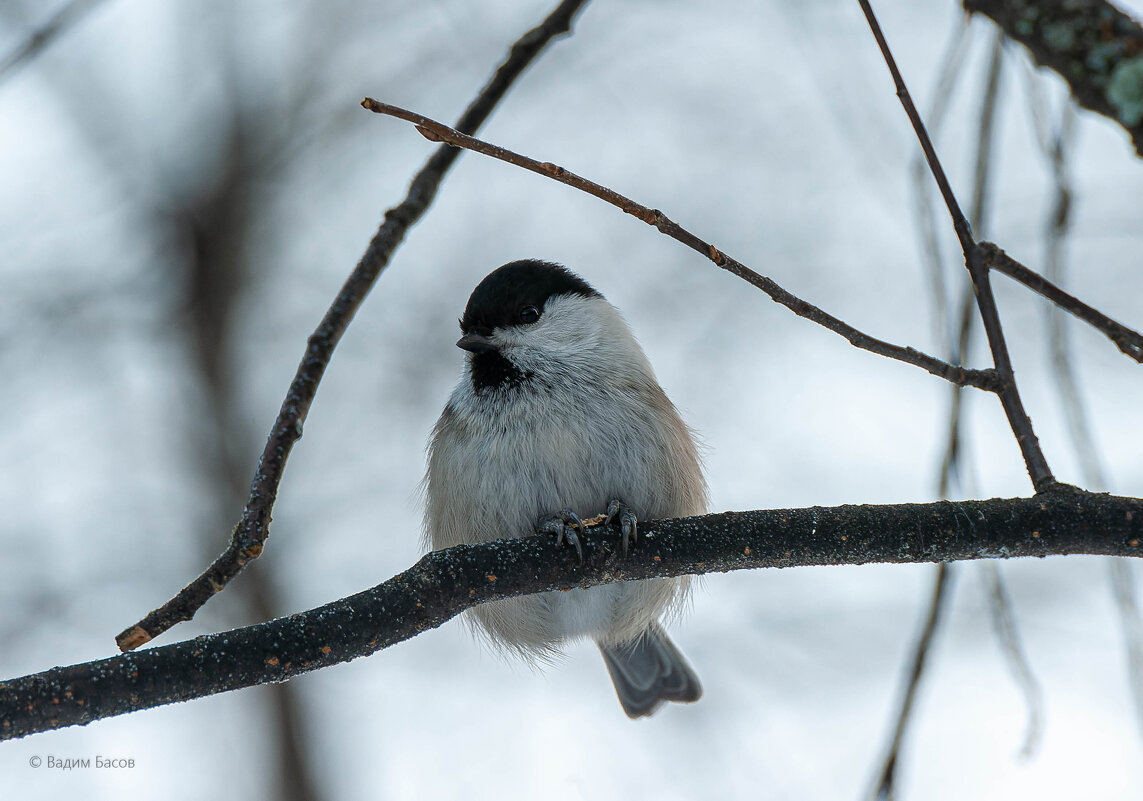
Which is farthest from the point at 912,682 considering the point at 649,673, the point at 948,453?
the point at 649,673

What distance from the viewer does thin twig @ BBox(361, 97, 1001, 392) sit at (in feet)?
4.78

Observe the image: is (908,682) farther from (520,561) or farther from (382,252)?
(382,252)

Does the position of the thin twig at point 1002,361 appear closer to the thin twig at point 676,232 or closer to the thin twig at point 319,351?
the thin twig at point 676,232

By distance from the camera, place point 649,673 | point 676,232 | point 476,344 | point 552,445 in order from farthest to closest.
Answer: point 649,673 < point 476,344 < point 552,445 < point 676,232

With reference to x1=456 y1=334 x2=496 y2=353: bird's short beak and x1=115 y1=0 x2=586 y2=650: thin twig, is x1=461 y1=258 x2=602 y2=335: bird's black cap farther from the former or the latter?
x1=115 y1=0 x2=586 y2=650: thin twig

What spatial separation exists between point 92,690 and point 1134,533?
68.5 inches

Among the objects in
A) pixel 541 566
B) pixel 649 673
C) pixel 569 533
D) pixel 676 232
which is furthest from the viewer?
pixel 649 673

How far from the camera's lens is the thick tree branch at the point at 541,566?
1.46m

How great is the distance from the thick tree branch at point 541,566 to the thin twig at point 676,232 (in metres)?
0.28

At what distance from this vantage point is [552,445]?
101 inches

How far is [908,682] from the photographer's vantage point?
2.18m

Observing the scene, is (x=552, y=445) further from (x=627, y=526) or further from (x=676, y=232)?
(x=676, y=232)

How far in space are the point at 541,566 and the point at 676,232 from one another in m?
0.71

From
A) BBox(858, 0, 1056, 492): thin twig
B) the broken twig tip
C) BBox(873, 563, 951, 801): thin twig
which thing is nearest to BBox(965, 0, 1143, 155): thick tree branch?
BBox(858, 0, 1056, 492): thin twig
